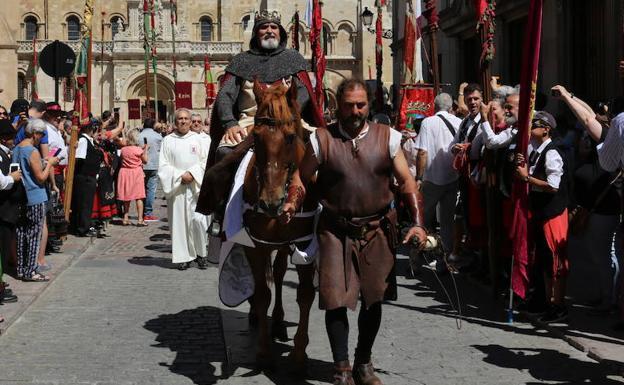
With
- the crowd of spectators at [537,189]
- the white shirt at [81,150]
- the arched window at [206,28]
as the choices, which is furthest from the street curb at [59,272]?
the arched window at [206,28]

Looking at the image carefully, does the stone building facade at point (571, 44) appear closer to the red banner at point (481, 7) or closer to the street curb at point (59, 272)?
the red banner at point (481, 7)

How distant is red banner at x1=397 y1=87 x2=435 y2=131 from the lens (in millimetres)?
13992

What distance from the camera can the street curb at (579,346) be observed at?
6.87 meters

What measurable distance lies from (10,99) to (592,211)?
66.1 feet

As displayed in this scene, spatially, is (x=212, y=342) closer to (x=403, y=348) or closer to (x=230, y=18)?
(x=403, y=348)

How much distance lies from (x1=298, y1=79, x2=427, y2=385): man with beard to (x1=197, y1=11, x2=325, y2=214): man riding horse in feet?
4.78

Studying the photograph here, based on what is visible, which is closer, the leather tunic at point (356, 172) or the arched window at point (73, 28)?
the leather tunic at point (356, 172)

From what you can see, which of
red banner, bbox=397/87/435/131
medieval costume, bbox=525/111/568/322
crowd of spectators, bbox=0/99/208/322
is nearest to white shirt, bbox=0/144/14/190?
crowd of spectators, bbox=0/99/208/322

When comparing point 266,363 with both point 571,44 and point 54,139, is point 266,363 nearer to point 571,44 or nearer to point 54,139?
Result: point 54,139

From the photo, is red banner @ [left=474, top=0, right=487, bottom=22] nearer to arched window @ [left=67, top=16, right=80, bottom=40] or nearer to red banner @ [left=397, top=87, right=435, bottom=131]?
red banner @ [left=397, top=87, right=435, bottom=131]

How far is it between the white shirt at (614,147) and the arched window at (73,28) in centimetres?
7371

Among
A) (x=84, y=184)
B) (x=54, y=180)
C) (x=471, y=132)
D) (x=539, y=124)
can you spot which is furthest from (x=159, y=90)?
(x=539, y=124)

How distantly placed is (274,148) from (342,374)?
156 centimetres

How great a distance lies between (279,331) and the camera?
7887 millimetres
